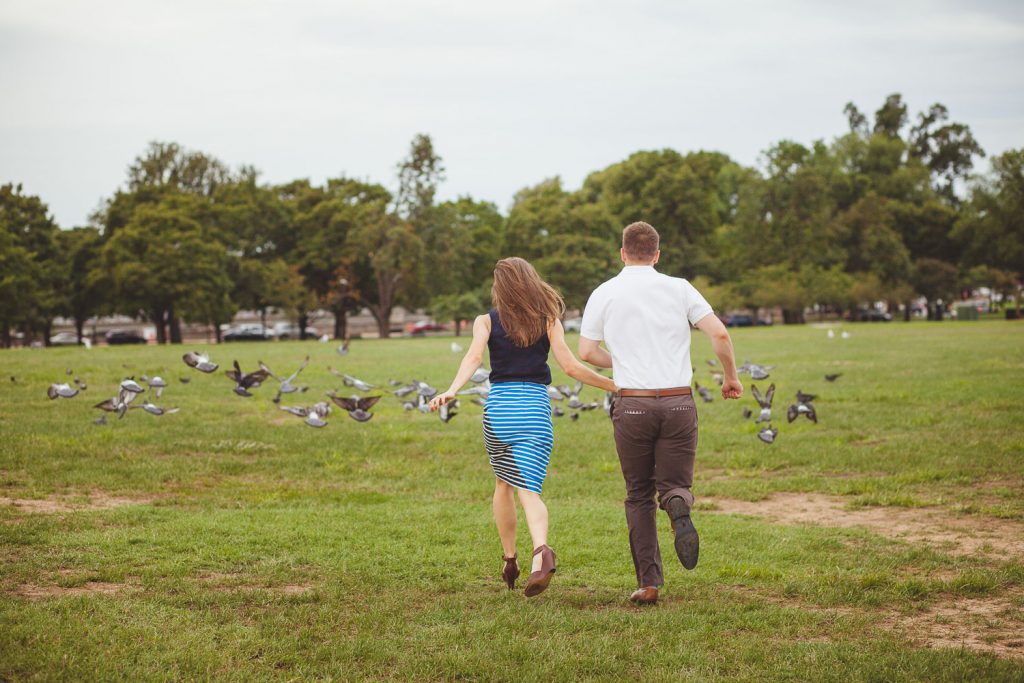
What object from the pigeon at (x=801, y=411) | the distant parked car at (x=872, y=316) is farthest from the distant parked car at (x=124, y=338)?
the pigeon at (x=801, y=411)

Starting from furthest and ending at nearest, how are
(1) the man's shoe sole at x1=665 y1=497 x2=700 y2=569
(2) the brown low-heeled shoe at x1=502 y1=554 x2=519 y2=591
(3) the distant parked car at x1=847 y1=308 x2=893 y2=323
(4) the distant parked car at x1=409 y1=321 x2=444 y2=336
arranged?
1. (4) the distant parked car at x1=409 y1=321 x2=444 y2=336
2. (3) the distant parked car at x1=847 y1=308 x2=893 y2=323
3. (2) the brown low-heeled shoe at x1=502 y1=554 x2=519 y2=591
4. (1) the man's shoe sole at x1=665 y1=497 x2=700 y2=569

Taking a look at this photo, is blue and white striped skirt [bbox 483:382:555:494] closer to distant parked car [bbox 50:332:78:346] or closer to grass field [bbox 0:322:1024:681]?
grass field [bbox 0:322:1024:681]

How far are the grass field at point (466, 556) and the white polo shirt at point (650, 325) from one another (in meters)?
1.57

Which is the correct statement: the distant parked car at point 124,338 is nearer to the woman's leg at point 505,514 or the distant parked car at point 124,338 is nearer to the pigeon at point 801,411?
the pigeon at point 801,411

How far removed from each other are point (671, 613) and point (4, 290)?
62165 mm

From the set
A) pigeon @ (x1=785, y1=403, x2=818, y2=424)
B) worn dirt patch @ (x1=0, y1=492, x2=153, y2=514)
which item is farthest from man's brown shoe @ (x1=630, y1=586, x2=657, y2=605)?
pigeon @ (x1=785, y1=403, x2=818, y2=424)

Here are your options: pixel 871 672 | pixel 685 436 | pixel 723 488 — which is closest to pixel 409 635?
pixel 685 436

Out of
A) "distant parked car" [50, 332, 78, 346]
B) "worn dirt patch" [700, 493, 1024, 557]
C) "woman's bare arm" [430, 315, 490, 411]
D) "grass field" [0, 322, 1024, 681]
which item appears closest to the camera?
Answer: "grass field" [0, 322, 1024, 681]

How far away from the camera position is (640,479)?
658 centimetres

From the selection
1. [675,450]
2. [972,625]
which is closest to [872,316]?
[972,625]

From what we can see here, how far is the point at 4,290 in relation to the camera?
5891 cm

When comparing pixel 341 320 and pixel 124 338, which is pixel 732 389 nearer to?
pixel 341 320

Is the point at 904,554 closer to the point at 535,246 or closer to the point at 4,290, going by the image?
the point at 4,290

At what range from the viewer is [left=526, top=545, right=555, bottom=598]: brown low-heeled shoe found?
6.32m
